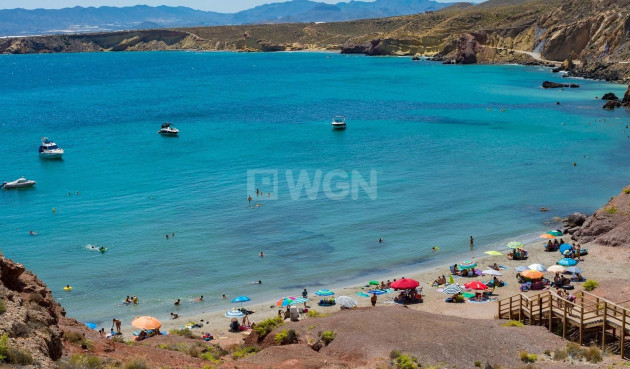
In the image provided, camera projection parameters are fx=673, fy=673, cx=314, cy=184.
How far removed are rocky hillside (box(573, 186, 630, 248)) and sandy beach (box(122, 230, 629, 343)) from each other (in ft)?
2.45

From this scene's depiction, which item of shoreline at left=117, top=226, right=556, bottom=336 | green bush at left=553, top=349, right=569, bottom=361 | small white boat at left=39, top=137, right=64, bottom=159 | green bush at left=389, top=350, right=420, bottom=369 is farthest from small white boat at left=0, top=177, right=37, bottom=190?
green bush at left=553, top=349, right=569, bottom=361

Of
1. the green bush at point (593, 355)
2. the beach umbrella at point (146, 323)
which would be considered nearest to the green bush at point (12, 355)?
the beach umbrella at point (146, 323)

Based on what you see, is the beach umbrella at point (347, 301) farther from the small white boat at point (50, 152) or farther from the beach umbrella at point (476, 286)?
the small white boat at point (50, 152)

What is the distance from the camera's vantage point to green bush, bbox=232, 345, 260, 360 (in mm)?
20836

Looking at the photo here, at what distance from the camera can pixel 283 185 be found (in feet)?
171

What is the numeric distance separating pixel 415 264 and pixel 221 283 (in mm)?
10616

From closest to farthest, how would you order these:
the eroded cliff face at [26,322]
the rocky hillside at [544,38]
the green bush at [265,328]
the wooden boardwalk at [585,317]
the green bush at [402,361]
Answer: the eroded cliff face at [26,322] → the green bush at [402,361] → the wooden boardwalk at [585,317] → the green bush at [265,328] → the rocky hillside at [544,38]

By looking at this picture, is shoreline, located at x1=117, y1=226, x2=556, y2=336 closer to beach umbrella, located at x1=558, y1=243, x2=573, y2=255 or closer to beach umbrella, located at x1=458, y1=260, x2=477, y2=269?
beach umbrella, located at x1=458, y1=260, x2=477, y2=269

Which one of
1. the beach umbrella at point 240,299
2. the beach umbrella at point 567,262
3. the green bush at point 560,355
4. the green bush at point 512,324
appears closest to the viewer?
the green bush at point 560,355

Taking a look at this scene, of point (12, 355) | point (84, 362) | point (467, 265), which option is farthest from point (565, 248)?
point (12, 355)

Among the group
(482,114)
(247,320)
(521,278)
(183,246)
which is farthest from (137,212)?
(482,114)

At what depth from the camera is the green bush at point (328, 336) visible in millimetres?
21516

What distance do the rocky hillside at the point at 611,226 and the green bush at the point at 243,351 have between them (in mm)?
22241

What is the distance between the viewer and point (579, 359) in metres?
19.7
